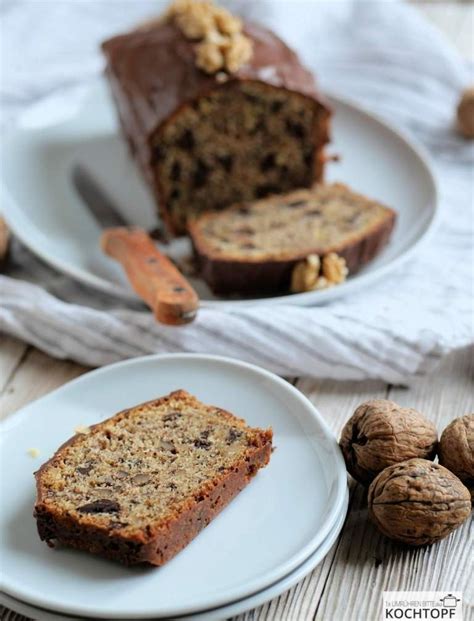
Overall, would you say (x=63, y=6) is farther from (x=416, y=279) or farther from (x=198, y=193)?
(x=416, y=279)

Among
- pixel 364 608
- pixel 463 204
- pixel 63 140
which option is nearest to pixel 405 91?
pixel 463 204

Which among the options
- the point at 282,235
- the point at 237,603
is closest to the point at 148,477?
the point at 237,603

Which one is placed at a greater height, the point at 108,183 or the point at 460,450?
the point at 460,450

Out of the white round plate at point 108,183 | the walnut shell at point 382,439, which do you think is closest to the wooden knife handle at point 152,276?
the white round plate at point 108,183

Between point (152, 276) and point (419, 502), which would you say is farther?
point (152, 276)

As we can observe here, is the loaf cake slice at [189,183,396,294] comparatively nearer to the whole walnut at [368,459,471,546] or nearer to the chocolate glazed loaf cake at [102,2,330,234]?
the chocolate glazed loaf cake at [102,2,330,234]

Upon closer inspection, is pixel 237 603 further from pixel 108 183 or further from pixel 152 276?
pixel 108 183
